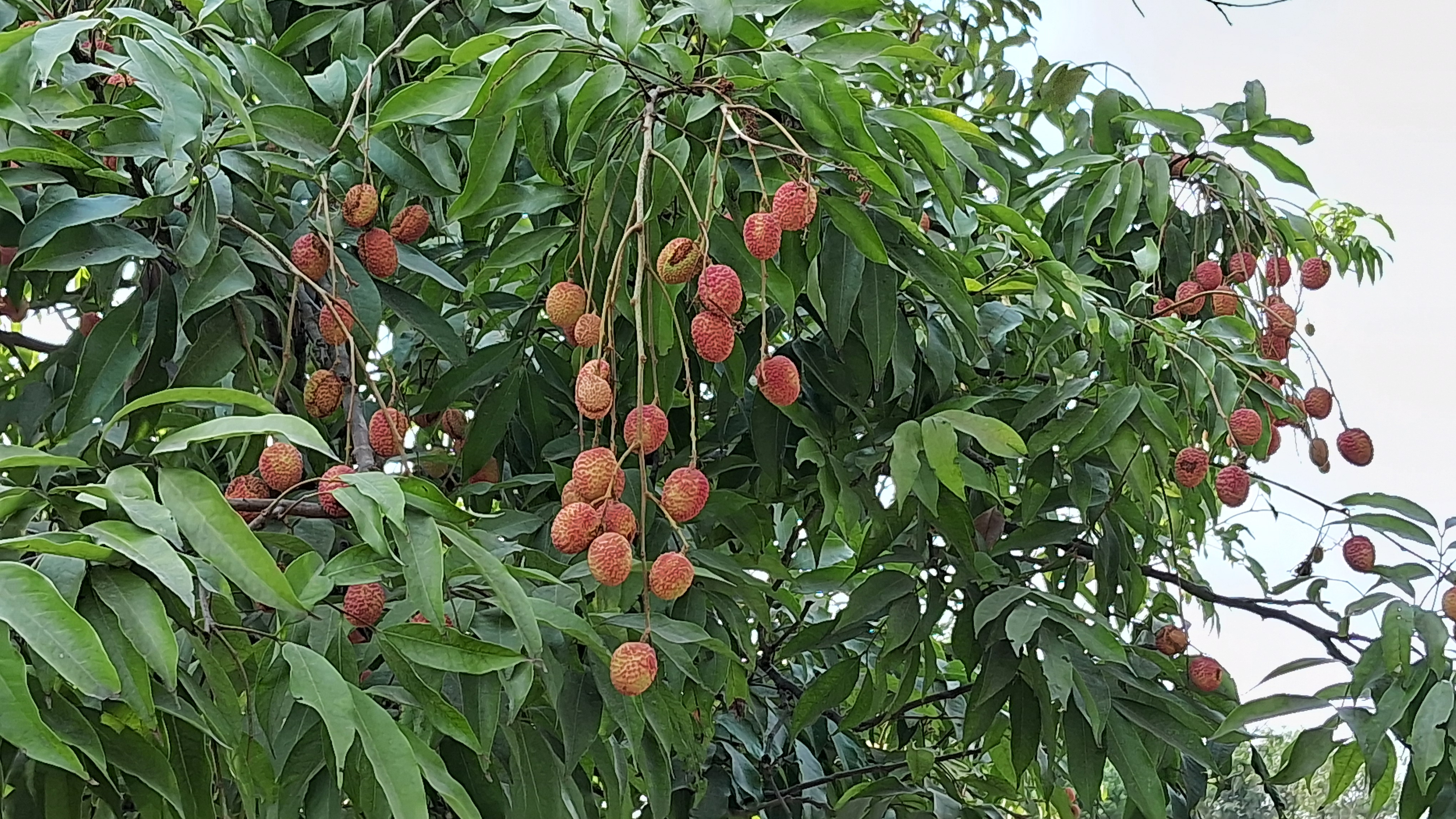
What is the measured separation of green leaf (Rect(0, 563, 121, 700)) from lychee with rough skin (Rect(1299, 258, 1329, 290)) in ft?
4.08

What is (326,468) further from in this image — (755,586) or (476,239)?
→ (755,586)

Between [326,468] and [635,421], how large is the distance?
0.41 m

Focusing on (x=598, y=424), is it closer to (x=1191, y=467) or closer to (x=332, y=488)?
(x=332, y=488)

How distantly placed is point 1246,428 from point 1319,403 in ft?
0.81

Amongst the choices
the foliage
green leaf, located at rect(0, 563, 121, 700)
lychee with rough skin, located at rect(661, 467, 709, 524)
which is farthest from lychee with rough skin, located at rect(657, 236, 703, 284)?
green leaf, located at rect(0, 563, 121, 700)

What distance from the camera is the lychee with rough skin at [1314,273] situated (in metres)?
1.36

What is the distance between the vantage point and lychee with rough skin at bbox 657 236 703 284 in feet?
2.38

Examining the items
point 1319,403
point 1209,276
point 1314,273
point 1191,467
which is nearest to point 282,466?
point 1191,467

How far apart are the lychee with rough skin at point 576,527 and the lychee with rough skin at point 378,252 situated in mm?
300

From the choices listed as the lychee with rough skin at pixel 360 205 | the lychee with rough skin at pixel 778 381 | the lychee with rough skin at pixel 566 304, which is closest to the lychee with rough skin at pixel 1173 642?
the lychee with rough skin at pixel 778 381

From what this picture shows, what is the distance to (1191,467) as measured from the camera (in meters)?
1.00

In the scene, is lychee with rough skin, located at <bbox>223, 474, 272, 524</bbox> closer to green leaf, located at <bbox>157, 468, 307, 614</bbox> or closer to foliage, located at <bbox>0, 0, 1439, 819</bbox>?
foliage, located at <bbox>0, 0, 1439, 819</bbox>

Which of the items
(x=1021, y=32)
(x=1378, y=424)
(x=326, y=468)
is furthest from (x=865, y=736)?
(x=1378, y=424)

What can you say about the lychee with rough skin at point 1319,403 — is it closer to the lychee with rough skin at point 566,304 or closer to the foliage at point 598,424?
the foliage at point 598,424
